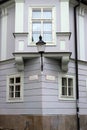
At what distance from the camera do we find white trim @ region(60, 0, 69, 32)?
16.9 m

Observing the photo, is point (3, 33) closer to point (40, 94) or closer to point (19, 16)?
point (19, 16)

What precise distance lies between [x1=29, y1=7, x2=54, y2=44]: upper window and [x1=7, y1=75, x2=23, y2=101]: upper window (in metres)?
2.43

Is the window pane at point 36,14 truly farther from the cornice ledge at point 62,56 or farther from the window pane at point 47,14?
the cornice ledge at point 62,56

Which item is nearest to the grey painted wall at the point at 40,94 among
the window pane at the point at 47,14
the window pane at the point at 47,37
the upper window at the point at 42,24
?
the window pane at the point at 47,37

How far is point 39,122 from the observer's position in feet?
52.5

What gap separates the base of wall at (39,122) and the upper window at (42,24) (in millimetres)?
4249

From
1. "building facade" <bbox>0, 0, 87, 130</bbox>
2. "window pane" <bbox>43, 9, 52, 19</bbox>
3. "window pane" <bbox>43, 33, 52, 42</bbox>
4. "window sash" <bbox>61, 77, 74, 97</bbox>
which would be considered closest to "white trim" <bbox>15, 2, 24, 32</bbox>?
"building facade" <bbox>0, 0, 87, 130</bbox>

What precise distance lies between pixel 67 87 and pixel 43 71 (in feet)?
6.28

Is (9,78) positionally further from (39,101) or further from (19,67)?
(39,101)

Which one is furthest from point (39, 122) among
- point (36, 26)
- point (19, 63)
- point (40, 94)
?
Result: point (36, 26)

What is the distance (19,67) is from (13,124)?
10.4 feet

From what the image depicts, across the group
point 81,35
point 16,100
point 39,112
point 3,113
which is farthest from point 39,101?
point 81,35

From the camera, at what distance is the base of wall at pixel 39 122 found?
16031 millimetres

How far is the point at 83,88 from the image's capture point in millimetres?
18281
